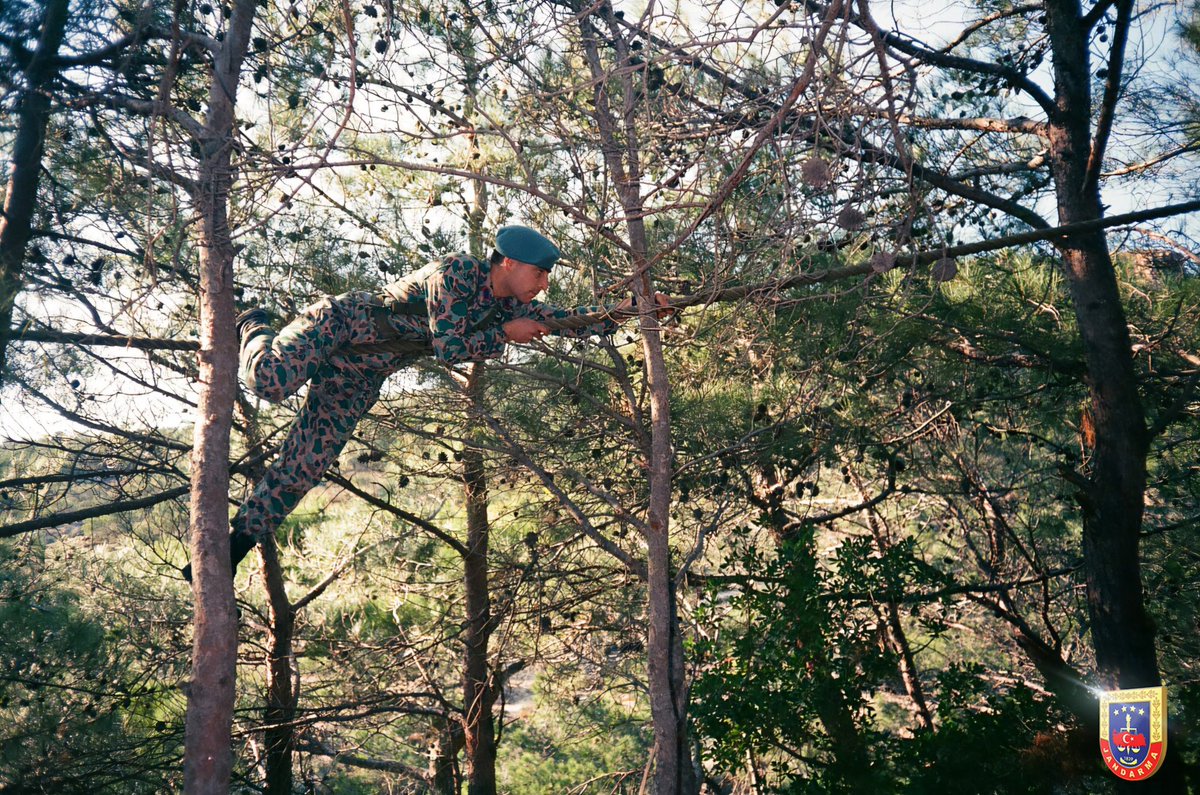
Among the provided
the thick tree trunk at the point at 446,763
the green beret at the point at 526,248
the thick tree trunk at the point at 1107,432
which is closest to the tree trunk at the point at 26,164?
the green beret at the point at 526,248

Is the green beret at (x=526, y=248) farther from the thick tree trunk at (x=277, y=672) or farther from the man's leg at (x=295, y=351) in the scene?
the thick tree trunk at (x=277, y=672)

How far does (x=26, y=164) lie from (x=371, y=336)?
275 cm

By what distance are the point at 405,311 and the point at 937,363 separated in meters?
4.29

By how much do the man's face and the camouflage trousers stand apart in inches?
24.3

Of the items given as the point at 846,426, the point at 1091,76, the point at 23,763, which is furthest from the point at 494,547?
the point at 1091,76

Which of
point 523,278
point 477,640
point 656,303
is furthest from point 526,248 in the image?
point 477,640

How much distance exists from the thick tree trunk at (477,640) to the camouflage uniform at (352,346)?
2.30m

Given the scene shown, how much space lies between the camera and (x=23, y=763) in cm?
632

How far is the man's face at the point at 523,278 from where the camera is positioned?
12.4 feet

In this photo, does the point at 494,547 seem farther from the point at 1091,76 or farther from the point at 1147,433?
the point at 1091,76

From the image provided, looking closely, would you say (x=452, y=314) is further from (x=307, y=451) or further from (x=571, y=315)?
(x=307, y=451)

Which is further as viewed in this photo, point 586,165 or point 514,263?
point 586,165

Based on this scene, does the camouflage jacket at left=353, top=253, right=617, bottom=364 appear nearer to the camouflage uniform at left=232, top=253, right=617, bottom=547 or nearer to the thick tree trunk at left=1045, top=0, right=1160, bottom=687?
the camouflage uniform at left=232, top=253, right=617, bottom=547

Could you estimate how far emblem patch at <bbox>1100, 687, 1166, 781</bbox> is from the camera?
189 inches
